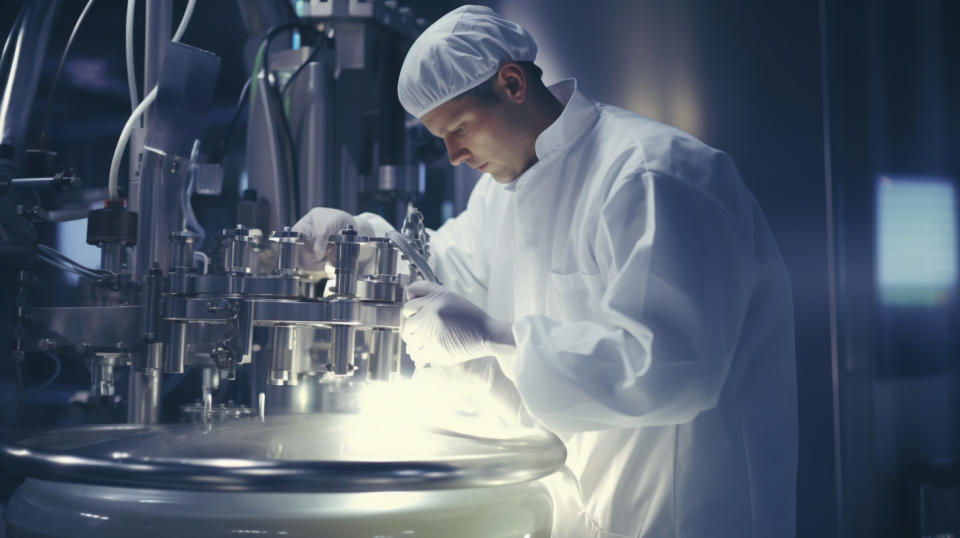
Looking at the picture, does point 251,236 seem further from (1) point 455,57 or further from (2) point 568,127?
(2) point 568,127

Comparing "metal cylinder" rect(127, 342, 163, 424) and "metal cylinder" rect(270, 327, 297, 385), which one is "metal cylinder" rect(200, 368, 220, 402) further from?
"metal cylinder" rect(270, 327, 297, 385)

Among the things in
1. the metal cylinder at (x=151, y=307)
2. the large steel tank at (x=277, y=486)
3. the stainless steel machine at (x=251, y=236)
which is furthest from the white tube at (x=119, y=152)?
the large steel tank at (x=277, y=486)

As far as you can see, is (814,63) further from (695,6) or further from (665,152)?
(665,152)

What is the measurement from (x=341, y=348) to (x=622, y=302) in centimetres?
36

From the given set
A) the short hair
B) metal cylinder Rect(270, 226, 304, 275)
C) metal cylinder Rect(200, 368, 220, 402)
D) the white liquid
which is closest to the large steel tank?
the white liquid

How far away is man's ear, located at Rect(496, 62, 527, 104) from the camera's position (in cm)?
125

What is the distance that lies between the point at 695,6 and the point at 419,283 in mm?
783

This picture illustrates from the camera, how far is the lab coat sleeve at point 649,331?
3.20ft

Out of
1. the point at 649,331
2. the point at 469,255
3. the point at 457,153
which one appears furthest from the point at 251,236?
the point at 469,255

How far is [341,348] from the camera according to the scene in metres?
1.00

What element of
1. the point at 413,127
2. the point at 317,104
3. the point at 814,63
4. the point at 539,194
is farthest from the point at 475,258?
the point at 814,63

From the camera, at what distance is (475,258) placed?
1.59m

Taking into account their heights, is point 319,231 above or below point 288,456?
above

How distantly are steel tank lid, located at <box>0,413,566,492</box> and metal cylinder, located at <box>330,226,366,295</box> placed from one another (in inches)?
6.8
